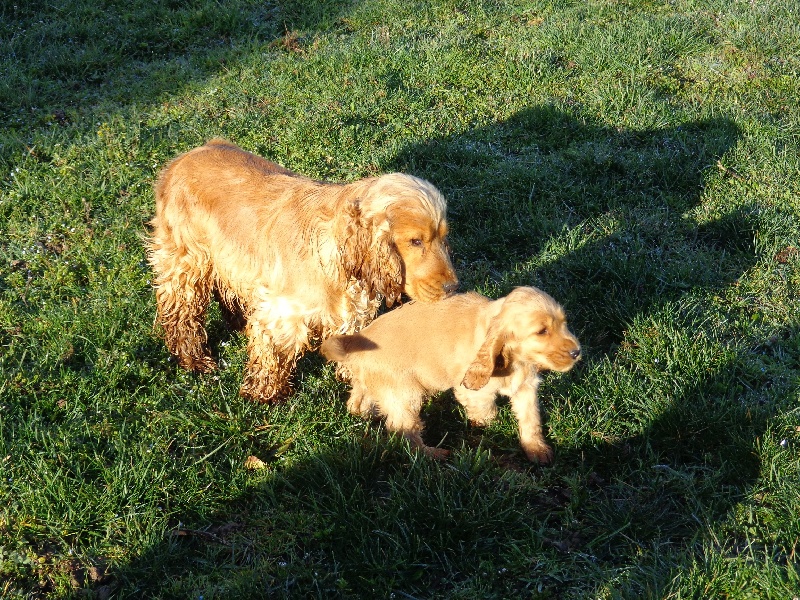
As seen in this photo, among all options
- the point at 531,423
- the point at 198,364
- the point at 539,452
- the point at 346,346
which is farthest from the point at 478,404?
the point at 198,364

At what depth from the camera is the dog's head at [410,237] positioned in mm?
3578

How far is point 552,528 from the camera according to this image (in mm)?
3346

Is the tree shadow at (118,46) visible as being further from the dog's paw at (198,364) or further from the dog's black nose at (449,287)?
the dog's black nose at (449,287)

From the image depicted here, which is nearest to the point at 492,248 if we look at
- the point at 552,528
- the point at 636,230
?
the point at 636,230

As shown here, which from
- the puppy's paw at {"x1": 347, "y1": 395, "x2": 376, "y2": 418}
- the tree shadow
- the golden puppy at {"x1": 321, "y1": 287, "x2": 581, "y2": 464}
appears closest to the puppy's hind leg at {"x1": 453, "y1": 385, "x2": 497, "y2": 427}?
the golden puppy at {"x1": 321, "y1": 287, "x2": 581, "y2": 464}

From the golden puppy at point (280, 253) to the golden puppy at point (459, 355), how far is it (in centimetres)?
15

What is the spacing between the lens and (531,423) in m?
3.72

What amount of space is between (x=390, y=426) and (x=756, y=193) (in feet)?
11.7

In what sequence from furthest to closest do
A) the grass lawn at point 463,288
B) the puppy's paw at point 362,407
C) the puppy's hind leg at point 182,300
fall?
the puppy's hind leg at point 182,300, the puppy's paw at point 362,407, the grass lawn at point 463,288

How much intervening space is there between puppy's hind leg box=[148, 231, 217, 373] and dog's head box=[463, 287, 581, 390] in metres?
1.83

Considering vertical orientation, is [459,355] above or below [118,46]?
below

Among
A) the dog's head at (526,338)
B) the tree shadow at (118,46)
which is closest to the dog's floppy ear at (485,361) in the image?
the dog's head at (526,338)

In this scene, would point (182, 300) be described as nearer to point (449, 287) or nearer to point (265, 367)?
point (265, 367)

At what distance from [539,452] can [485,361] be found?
1.96 feet
